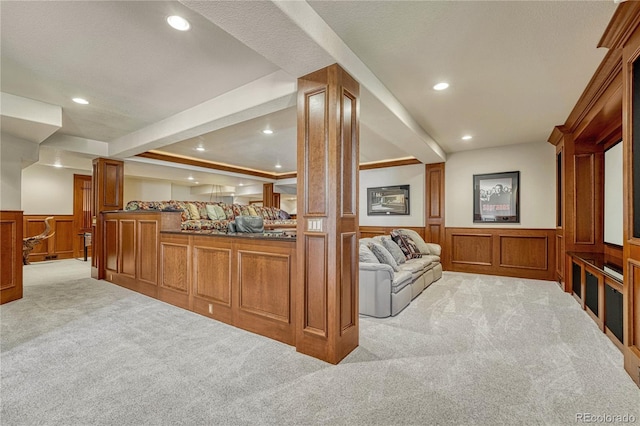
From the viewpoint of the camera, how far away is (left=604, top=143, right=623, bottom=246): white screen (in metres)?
3.40

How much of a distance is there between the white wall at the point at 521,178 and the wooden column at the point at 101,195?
21.7 feet

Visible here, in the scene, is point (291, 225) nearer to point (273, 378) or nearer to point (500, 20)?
point (273, 378)

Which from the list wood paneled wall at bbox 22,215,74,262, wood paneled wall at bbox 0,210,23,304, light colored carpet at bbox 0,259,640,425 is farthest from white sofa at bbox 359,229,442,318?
wood paneled wall at bbox 22,215,74,262

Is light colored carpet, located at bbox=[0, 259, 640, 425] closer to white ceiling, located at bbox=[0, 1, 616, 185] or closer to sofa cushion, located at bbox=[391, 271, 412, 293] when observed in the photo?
sofa cushion, located at bbox=[391, 271, 412, 293]

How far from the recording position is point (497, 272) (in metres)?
5.72

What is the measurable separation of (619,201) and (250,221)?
4239 mm

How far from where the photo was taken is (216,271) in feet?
10.6

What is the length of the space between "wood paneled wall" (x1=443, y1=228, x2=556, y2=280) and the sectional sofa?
3.47m

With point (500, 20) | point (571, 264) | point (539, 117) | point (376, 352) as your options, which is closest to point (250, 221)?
point (376, 352)

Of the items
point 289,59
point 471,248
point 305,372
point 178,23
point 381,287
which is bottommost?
point 305,372

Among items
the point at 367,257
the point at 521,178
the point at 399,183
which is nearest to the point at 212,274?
the point at 367,257

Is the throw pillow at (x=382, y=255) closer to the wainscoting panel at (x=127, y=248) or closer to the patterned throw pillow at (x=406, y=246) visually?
the patterned throw pillow at (x=406, y=246)

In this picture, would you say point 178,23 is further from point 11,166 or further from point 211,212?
point 211,212

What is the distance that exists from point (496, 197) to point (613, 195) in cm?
215
